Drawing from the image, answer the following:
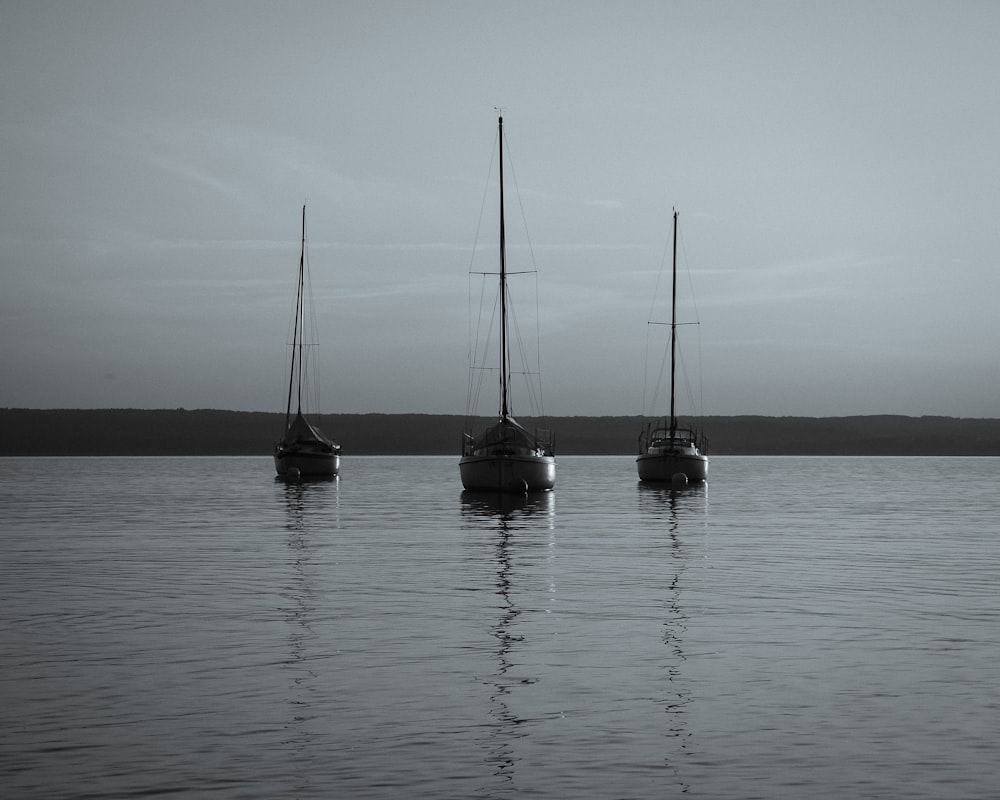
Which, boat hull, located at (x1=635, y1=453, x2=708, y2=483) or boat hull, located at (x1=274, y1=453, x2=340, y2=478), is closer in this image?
boat hull, located at (x1=635, y1=453, x2=708, y2=483)

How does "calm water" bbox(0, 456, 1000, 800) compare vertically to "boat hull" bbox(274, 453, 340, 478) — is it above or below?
above

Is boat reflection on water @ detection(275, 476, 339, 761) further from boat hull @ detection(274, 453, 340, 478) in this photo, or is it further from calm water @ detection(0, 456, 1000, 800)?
boat hull @ detection(274, 453, 340, 478)

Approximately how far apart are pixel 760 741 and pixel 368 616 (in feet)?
33.2

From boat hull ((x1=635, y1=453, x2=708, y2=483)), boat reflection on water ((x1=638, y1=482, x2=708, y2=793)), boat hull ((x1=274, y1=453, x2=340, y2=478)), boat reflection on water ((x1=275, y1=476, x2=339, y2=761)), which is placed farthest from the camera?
boat hull ((x1=274, y1=453, x2=340, y2=478))

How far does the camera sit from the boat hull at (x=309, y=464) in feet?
306

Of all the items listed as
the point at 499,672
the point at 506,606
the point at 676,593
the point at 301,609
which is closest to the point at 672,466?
the point at 676,593

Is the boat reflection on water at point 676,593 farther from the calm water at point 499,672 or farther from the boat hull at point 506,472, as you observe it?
the boat hull at point 506,472

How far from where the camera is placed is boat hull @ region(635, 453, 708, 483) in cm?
8125

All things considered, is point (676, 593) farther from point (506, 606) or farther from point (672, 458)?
point (672, 458)

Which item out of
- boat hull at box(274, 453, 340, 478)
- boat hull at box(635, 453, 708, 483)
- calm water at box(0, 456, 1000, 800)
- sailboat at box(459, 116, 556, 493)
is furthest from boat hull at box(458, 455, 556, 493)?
boat hull at box(274, 453, 340, 478)

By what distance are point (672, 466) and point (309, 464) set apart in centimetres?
2850

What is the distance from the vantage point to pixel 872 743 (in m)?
11.9

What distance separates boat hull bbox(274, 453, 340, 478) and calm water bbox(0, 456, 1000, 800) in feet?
186

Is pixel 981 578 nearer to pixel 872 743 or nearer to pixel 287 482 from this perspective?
pixel 872 743
